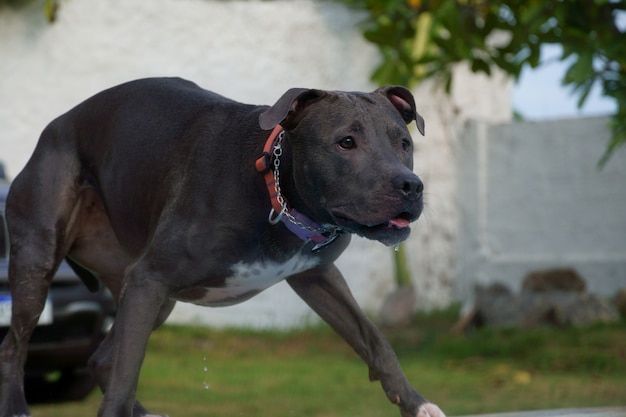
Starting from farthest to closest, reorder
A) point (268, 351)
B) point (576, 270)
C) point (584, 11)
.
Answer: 1. point (576, 270)
2. point (268, 351)
3. point (584, 11)

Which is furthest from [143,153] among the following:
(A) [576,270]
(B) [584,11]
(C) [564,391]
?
(A) [576,270]

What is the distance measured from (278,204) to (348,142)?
38 cm

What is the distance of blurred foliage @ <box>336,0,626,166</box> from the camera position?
6.97 meters

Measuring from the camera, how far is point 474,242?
13.1 meters

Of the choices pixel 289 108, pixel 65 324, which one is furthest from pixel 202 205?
pixel 65 324

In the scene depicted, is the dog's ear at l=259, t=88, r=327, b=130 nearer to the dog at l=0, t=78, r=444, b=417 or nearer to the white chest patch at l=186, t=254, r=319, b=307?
the dog at l=0, t=78, r=444, b=417

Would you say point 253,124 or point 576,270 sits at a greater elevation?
point 253,124

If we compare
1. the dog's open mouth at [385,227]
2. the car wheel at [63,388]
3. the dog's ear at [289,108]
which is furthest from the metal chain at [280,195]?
the car wheel at [63,388]

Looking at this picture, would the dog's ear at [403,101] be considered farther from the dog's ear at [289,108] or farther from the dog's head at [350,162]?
the dog's ear at [289,108]

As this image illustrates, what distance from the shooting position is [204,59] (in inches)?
450

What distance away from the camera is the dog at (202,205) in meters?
4.00

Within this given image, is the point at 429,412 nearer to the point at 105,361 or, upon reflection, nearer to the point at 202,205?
the point at 202,205

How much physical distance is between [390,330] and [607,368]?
266cm

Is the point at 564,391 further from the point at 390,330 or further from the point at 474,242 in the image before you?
the point at 474,242
